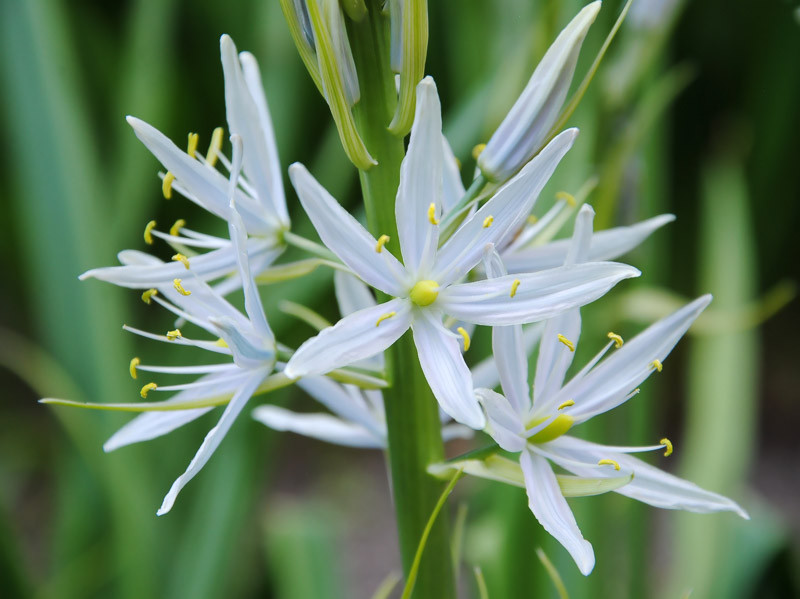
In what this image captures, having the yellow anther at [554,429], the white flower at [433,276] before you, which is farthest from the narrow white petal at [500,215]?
the yellow anther at [554,429]

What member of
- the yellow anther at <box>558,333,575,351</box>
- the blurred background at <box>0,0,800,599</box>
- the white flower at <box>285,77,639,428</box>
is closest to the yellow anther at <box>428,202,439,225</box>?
the white flower at <box>285,77,639,428</box>

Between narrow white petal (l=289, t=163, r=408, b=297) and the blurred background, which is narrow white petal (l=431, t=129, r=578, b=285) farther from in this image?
the blurred background

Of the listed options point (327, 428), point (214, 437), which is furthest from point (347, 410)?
point (214, 437)

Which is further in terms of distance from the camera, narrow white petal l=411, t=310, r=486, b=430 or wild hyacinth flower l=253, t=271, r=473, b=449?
wild hyacinth flower l=253, t=271, r=473, b=449

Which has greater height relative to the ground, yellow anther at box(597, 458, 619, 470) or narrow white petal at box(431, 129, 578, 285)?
narrow white petal at box(431, 129, 578, 285)

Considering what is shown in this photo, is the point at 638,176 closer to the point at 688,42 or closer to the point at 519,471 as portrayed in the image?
the point at 519,471

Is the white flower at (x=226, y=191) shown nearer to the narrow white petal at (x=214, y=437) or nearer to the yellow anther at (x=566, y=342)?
the narrow white petal at (x=214, y=437)

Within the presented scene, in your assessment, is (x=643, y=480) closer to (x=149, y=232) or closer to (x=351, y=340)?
(x=351, y=340)
